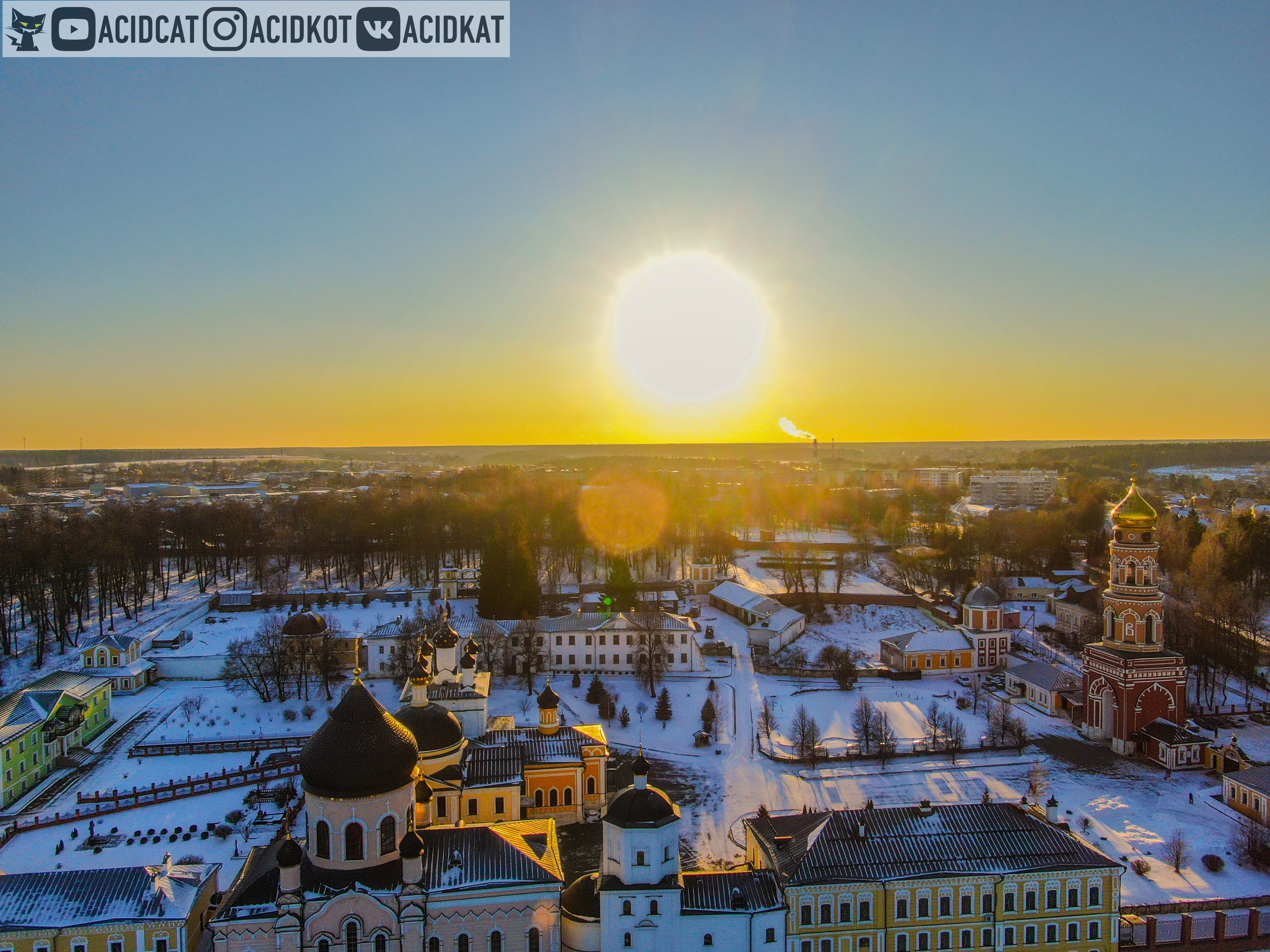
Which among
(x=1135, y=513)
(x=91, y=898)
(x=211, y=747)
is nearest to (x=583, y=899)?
(x=91, y=898)

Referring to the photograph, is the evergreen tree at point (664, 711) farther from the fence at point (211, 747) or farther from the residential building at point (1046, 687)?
the residential building at point (1046, 687)

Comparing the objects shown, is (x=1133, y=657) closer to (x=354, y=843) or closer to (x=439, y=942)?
(x=439, y=942)

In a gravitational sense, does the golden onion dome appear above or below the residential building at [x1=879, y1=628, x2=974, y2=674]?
above

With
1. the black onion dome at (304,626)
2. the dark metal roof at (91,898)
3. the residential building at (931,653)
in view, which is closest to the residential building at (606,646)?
the black onion dome at (304,626)

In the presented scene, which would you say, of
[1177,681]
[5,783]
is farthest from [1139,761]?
[5,783]

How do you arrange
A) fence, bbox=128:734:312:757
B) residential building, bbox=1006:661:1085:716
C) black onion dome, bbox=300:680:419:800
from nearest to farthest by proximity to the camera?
black onion dome, bbox=300:680:419:800, fence, bbox=128:734:312:757, residential building, bbox=1006:661:1085:716

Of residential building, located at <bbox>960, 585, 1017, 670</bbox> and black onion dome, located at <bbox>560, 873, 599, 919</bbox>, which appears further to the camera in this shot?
residential building, located at <bbox>960, 585, 1017, 670</bbox>

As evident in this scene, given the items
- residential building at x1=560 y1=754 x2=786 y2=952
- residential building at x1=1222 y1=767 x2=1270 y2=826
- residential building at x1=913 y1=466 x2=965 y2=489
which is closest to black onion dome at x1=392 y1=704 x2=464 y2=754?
residential building at x1=560 y1=754 x2=786 y2=952

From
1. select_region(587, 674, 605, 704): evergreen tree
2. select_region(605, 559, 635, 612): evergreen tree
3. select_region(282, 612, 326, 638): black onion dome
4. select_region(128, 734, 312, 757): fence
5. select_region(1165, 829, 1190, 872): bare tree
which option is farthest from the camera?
select_region(605, 559, 635, 612): evergreen tree

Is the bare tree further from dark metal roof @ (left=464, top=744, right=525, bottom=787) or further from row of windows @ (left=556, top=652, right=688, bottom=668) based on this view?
row of windows @ (left=556, top=652, right=688, bottom=668)
